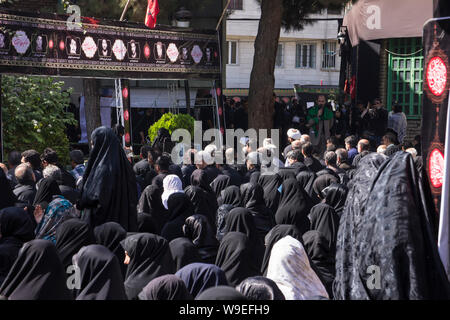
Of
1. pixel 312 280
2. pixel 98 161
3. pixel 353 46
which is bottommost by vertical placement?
pixel 312 280

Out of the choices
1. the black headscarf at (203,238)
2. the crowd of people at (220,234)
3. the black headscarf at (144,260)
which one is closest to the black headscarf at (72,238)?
the crowd of people at (220,234)

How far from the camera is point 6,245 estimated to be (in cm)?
464

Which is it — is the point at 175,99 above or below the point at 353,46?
below

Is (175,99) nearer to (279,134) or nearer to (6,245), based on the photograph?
(279,134)

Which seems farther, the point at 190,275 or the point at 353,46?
the point at 353,46

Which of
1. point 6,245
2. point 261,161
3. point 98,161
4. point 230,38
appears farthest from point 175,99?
point 230,38

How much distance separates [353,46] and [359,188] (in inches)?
526

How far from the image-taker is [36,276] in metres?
3.82

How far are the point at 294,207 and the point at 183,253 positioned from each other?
196cm

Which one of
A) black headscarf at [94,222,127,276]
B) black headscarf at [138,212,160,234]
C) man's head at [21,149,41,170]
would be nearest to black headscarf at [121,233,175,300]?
black headscarf at [94,222,127,276]

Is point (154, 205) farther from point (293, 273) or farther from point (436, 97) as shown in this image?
point (436, 97)

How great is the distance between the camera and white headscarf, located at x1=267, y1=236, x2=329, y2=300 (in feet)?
12.5

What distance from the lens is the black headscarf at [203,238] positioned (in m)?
5.24

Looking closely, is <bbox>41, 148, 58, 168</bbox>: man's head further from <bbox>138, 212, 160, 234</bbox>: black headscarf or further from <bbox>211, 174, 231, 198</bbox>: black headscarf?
<bbox>138, 212, 160, 234</bbox>: black headscarf
